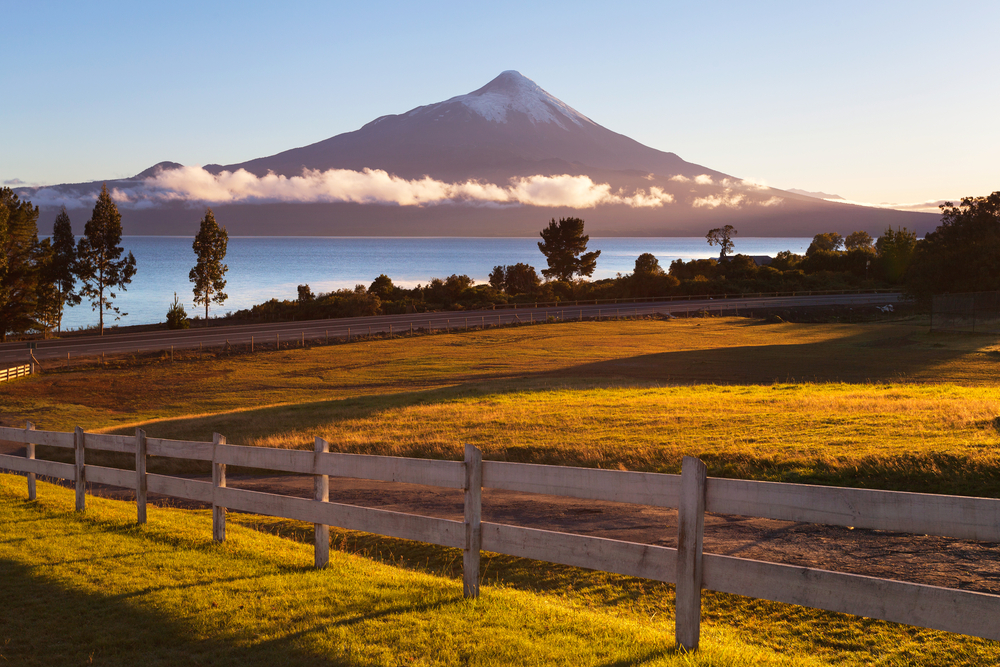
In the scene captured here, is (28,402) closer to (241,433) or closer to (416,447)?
(241,433)

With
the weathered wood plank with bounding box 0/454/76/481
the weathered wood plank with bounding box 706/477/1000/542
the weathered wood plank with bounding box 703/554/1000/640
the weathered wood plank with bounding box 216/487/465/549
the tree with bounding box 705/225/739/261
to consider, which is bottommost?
the weathered wood plank with bounding box 0/454/76/481

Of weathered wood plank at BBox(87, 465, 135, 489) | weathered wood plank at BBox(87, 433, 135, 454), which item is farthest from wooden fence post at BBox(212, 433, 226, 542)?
weathered wood plank at BBox(87, 465, 135, 489)

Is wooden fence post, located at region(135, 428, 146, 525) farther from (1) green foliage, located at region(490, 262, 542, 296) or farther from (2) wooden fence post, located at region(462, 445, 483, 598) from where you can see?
(1) green foliage, located at region(490, 262, 542, 296)

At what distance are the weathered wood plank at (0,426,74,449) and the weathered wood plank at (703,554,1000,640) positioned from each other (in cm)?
924

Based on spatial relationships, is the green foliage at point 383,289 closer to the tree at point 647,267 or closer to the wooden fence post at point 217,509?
the tree at point 647,267

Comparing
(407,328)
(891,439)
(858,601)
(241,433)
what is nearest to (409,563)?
(858,601)

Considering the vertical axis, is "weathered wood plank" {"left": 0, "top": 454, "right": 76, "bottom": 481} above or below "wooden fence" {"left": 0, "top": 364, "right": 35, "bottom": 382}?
above

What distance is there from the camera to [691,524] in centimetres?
501

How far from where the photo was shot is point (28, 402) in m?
34.9

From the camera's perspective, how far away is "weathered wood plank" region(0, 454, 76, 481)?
10.6 metres

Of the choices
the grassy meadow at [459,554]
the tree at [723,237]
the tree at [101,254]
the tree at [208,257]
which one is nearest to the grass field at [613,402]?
the grassy meadow at [459,554]

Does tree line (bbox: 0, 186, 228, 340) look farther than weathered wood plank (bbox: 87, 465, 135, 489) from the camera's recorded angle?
Yes

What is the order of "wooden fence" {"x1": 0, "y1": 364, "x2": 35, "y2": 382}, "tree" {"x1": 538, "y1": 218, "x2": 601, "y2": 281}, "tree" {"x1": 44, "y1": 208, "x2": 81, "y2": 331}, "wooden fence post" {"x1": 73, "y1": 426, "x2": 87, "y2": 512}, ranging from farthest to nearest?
1. "tree" {"x1": 538, "y1": 218, "x2": 601, "y2": 281}
2. "tree" {"x1": 44, "y1": 208, "x2": 81, "y2": 331}
3. "wooden fence" {"x1": 0, "y1": 364, "x2": 35, "y2": 382}
4. "wooden fence post" {"x1": 73, "y1": 426, "x2": 87, "y2": 512}

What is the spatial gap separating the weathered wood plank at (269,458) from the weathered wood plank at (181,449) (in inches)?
8.7
